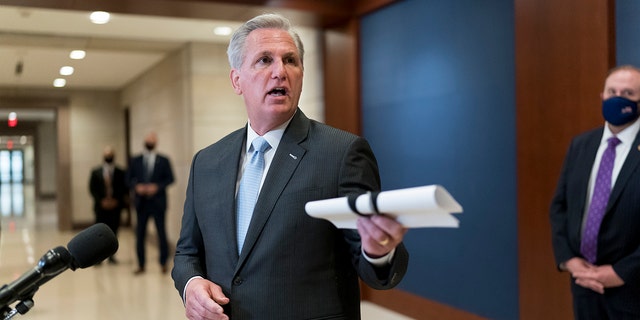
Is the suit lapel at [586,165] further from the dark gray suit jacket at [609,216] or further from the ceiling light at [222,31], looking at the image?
the ceiling light at [222,31]

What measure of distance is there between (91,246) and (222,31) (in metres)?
7.94

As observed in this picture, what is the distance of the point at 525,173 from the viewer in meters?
4.40

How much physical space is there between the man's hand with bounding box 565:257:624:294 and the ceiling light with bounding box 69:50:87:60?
29.6ft

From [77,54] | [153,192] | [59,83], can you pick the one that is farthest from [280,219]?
[59,83]

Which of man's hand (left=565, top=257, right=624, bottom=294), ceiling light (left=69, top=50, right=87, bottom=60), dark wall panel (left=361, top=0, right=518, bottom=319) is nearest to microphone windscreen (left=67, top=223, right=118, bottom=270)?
man's hand (left=565, top=257, right=624, bottom=294)

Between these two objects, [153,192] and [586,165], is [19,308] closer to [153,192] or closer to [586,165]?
[586,165]

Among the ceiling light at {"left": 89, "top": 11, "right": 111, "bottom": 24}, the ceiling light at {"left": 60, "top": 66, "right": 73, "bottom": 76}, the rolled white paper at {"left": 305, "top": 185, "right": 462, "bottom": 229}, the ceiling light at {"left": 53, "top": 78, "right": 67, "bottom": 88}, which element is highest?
the ceiling light at {"left": 89, "top": 11, "right": 111, "bottom": 24}

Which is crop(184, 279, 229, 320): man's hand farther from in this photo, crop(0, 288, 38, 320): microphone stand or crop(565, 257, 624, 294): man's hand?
crop(565, 257, 624, 294): man's hand

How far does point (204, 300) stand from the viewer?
166 centimetres

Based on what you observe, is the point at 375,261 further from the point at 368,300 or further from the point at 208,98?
the point at 208,98

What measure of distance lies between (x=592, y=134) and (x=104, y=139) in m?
14.1

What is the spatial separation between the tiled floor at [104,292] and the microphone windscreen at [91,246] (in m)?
3.69

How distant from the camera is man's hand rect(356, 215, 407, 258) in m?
1.28

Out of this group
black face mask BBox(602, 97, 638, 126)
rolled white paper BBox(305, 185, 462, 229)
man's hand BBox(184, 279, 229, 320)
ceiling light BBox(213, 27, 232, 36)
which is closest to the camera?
rolled white paper BBox(305, 185, 462, 229)
